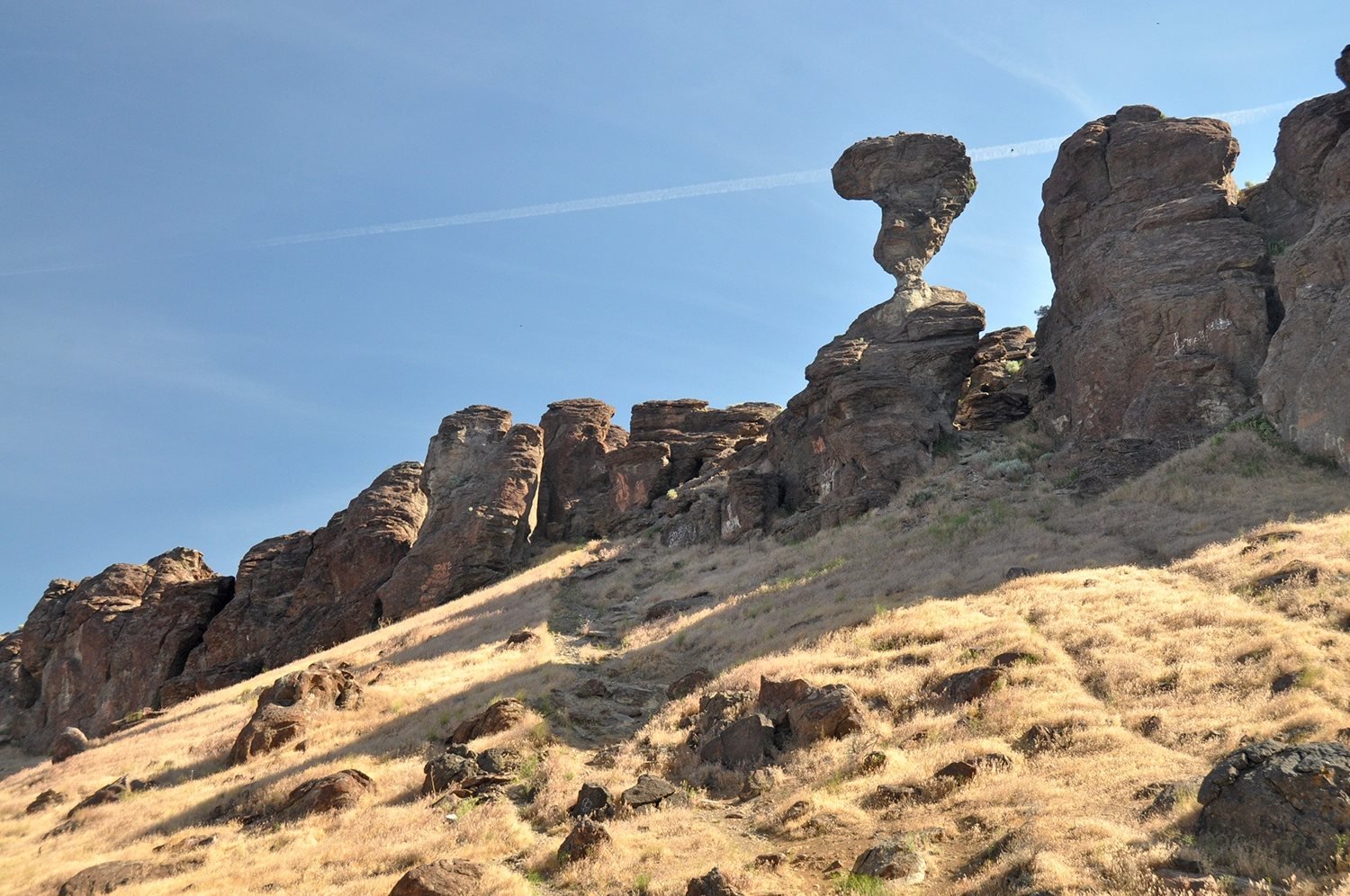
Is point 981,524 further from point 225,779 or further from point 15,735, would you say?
point 15,735

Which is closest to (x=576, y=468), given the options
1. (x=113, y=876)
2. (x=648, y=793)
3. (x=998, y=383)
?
(x=998, y=383)

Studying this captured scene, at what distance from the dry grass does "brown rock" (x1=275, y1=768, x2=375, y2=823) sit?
0.55 meters

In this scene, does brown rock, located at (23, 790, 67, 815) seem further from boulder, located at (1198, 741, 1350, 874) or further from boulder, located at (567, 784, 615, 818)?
boulder, located at (1198, 741, 1350, 874)

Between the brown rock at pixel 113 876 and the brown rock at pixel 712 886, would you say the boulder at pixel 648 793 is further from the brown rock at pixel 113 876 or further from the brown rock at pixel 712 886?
the brown rock at pixel 113 876

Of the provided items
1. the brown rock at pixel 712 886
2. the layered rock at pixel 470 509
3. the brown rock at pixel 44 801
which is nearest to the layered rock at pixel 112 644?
the layered rock at pixel 470 509

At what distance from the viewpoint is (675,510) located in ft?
164

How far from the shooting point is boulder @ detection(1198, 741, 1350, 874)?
9.84 meters

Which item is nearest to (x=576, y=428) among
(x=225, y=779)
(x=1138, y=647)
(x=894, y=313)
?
(x=894, y=313)

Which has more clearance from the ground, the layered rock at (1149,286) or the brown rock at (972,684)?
the layered rock at (1149,286)

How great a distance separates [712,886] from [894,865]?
2034mm

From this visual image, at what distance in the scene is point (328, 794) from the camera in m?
19.1

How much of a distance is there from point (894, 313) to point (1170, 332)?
17.1 meters

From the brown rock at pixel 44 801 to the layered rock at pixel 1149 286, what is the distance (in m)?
32.3

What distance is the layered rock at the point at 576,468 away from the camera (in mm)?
55312
